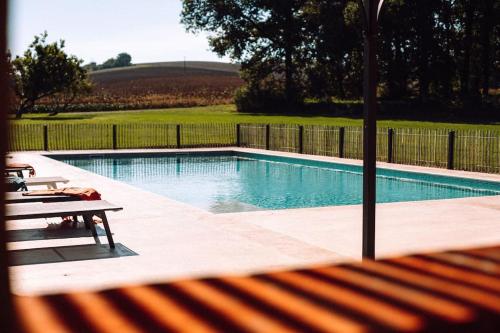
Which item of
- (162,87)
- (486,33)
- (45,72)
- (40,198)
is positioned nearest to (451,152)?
(40,198)

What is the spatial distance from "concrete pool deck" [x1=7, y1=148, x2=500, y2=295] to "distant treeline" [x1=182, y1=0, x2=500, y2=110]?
1182 inches

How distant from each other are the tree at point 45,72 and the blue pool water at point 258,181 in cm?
2460

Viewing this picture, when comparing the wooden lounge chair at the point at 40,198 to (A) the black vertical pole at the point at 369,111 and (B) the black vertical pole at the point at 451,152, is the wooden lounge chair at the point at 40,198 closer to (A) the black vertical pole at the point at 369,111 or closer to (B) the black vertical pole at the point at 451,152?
(A) the black vertical pole at the point at 369,111

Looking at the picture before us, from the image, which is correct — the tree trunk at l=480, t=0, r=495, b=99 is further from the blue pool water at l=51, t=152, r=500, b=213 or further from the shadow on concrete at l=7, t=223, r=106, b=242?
the shadow on concrete at l=7, t=223, r=106, b=242

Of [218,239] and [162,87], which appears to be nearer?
[218,239]

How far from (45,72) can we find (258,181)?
31.0 metres

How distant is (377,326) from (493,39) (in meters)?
46.7

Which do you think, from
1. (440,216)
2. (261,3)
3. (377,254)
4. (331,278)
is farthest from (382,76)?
(331,278)

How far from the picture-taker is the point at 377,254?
8438mm

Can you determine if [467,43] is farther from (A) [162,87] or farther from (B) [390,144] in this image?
(A) [162,87]

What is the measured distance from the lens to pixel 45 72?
46.0 m

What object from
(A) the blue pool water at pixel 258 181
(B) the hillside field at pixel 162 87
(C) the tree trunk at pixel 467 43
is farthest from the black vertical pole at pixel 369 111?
(B) the hillside field at pixel 162 87

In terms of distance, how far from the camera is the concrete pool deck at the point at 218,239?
24.9 ft

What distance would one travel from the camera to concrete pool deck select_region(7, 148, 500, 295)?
758 centimetres
